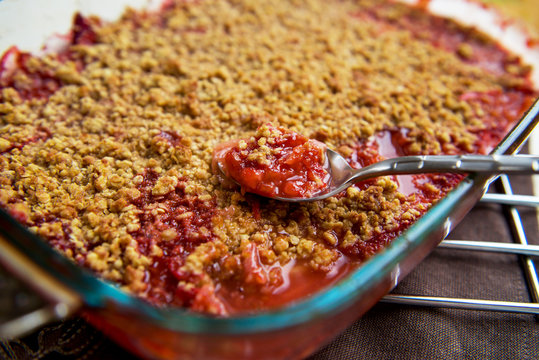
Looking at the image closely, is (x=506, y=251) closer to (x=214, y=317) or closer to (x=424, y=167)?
(x=424, y=167)

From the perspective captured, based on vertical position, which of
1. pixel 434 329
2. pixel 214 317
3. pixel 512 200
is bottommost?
pixel 434 329

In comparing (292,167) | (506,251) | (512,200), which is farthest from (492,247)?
(292,167)

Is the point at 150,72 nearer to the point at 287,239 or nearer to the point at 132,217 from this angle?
the point at 132,217

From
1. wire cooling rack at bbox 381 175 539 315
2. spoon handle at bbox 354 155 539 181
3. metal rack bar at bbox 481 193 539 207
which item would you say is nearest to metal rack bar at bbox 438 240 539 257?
wire cooling rack at bbox 381 175 539 315

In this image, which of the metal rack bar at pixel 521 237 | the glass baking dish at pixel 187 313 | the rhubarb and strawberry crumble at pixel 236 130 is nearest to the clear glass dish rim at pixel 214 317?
the glass baking dish at pixel 187 313

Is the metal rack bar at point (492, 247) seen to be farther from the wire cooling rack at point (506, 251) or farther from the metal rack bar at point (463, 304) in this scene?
the metal rack bar at point (463, 304)

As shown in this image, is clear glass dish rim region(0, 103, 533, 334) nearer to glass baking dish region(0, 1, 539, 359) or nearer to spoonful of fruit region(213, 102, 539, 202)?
glass baking dish region(0, 1, 539, 359)
